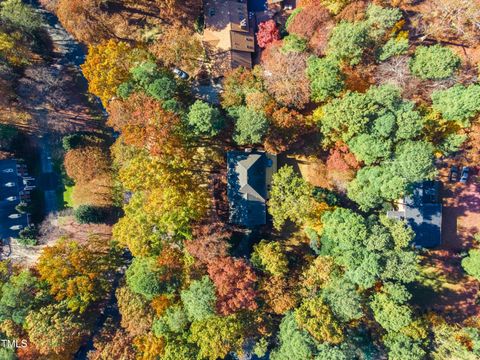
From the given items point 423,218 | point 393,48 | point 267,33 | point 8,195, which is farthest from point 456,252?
point 8,195

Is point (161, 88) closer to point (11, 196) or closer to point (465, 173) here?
point (11, 196)

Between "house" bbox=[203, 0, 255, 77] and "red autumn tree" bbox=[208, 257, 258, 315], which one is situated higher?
"house" bbox=[203, 0, 255, 77]

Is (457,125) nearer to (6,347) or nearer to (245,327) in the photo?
(245,327)

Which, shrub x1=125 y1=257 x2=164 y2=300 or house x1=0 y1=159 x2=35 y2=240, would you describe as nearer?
shrub x1=125 y1=257 x2=164 y2=300

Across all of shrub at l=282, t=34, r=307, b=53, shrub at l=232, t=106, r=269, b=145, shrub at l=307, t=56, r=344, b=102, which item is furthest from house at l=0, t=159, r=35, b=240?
shrub at l=307, t=56, r=344, b=102

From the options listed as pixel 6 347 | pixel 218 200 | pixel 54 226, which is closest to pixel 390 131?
pixel 218 200

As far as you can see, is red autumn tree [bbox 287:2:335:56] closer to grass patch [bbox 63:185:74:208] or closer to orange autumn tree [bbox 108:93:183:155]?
orange autumn tree [bbox 108:93:183:155]
